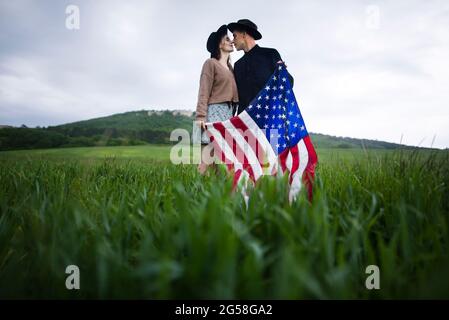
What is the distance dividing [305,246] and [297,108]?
2405mm

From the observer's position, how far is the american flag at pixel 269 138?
3.01 metres

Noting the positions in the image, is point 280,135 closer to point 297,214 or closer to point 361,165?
point 361,165

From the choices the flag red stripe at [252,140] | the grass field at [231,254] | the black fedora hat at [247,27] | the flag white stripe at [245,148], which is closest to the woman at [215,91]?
the black fedora hat at [247,27]

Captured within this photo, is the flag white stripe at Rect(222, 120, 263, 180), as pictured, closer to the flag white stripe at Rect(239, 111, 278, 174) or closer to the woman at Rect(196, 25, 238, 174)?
the flag white stripe at Rect(239, 111, 278, 174)

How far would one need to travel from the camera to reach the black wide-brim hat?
164 inches

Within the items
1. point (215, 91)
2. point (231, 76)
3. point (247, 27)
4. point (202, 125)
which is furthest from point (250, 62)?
point (202, 125)

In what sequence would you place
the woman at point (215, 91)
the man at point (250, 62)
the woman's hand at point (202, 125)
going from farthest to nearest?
the woman at point (215, 91)
the man at point (250, 62)
the woman's hand at point (202, 125)

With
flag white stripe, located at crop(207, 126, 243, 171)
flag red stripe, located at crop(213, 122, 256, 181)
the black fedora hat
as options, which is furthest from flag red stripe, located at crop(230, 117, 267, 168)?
the black fedora hat

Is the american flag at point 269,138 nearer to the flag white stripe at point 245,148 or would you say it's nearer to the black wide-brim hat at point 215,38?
the flag white stripe at point 245,148

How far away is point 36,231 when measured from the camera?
146 centimetres
